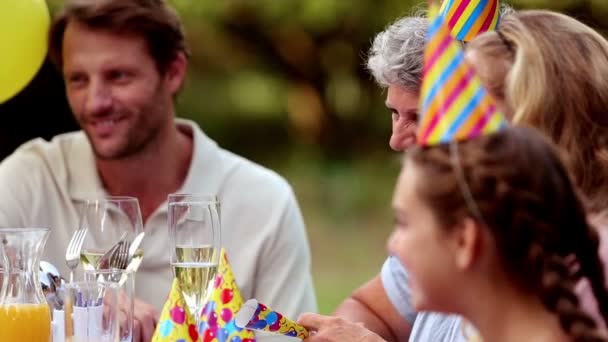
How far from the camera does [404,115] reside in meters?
1.82

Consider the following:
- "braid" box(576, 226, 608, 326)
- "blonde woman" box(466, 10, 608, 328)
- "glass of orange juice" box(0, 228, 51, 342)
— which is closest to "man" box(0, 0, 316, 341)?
"glass of orange juice" box(0, 228, 51, 342)

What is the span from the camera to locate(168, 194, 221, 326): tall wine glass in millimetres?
1536

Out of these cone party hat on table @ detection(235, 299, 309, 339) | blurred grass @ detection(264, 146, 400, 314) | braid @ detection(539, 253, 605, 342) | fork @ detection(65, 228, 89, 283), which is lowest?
blurred grass @ detection(264, 146, 400, 314)

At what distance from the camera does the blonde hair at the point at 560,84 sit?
1.30 m

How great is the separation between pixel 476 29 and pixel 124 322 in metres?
0.80

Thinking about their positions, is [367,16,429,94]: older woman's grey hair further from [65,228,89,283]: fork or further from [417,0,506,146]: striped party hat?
[417,0,506,146]: striped party hat

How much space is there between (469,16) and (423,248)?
0.91 meters

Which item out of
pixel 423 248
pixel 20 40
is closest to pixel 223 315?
pixel 423 248

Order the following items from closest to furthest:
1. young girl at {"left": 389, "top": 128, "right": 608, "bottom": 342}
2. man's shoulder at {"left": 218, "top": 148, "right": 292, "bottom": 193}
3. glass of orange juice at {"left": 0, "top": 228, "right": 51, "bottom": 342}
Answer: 1. young girl at {"left": 389, "top": 128, "right": 608, "bottom": 342}
2. glass of orange juice at {"left": 0, "top": 228, "right": 51, "bottom": 342}
3. man's shoulder at {"left": 218, "top": 148, "right": 292, "bottom": 193}

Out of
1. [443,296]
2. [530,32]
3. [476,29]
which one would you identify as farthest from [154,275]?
[443,296]

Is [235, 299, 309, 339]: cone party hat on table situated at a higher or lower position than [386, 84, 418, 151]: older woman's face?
lower

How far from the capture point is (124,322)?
1.56 meters

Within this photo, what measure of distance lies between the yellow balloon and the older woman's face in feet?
2.90

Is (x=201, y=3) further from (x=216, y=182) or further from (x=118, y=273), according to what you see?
(x=118, y=273)
